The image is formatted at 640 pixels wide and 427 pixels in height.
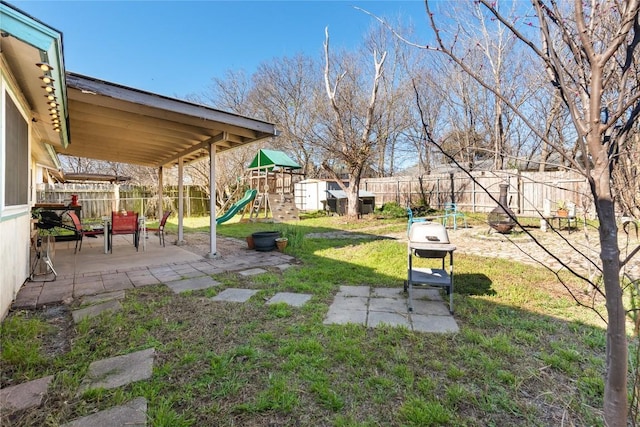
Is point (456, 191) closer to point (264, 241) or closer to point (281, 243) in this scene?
point (281, 243)

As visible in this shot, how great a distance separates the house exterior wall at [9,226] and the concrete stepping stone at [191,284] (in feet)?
5.02

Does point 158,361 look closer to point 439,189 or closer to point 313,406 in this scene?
point 313,406

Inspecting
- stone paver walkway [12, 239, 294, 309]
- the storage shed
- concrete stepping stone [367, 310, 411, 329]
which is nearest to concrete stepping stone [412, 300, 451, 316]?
concrete stepping stone [367, 310, 411, 329]

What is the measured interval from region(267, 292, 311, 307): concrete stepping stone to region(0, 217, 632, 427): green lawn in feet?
0.44

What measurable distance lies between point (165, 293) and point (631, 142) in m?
4.82

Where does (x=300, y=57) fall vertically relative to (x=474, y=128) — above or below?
above

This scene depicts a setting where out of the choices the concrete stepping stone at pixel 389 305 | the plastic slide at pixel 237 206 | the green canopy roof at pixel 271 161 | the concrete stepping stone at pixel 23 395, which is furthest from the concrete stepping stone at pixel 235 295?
the green canopy roof at pixel 271 161

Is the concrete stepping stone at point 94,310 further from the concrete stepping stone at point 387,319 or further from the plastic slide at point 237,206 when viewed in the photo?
the plastic slide at point 237,206

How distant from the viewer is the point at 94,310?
3.13 meters

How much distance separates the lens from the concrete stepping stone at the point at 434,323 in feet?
8.85

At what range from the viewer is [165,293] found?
3703mm

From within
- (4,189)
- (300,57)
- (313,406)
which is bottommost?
(313,406)

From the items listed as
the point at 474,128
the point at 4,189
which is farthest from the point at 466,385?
the point at 474,128

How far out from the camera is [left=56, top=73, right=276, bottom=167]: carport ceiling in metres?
3.91
